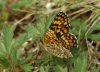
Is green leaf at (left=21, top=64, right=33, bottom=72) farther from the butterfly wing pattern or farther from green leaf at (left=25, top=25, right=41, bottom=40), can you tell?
green leaf at (left=25, top=25, right=41, bottom=40)

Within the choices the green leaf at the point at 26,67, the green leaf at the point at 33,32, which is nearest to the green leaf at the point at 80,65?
the green leaf at the point at 26,67

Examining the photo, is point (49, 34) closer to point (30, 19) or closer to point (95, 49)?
point (95, 49)

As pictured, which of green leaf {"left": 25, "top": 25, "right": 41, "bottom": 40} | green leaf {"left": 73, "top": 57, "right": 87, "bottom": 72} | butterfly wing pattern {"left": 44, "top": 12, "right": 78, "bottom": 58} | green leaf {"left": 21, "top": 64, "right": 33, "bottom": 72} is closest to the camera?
green leaf {"left": 73, "top": 57, "right": 87, "bottom": 72}

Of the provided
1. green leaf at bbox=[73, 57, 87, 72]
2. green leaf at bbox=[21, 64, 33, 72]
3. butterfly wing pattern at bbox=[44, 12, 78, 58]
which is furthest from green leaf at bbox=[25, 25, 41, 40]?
green leaf at bbox=[73, 57, 87, 72]

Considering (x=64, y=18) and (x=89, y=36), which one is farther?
(x=89, y=36)

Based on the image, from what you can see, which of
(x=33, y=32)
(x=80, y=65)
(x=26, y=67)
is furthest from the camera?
(x=33, y=32)

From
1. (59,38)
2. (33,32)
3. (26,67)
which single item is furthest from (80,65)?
(33,32)

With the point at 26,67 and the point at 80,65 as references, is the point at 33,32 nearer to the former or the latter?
the point at 26,67

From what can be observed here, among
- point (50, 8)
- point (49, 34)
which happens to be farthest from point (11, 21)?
point (49, 34)
